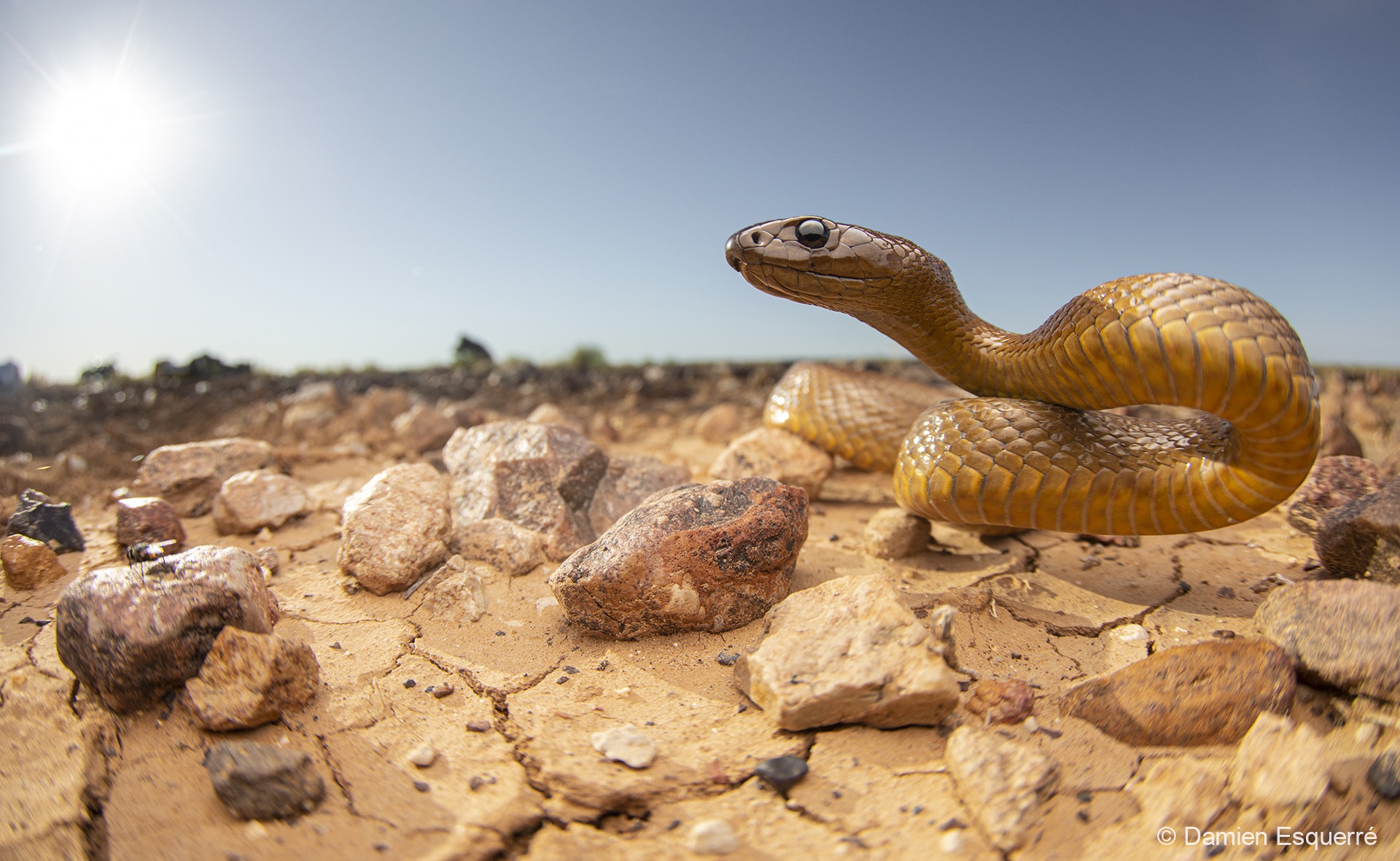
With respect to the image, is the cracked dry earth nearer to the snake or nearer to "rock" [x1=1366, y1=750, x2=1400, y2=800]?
"rock" [x1=1366, y1=750, x2=1400, y2=800]

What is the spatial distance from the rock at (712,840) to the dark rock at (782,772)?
20 cm

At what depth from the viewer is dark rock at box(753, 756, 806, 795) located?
1840 millimetres

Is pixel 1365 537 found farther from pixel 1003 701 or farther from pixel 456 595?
pixel 456 595

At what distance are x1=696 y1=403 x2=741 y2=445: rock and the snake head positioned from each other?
390cm

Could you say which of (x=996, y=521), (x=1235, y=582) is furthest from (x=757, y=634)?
(x=1235, y=582)

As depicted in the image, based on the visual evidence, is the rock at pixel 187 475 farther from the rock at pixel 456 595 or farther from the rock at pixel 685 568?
the rock at pixel 685 568

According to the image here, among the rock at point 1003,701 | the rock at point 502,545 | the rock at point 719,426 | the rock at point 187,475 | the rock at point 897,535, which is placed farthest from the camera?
the rock at point 719,426

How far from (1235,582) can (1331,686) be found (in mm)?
1336

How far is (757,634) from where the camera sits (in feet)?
8.79

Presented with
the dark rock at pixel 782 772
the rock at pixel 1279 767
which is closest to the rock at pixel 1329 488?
the rock at pixel 1279 767

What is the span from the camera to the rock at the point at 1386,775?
1700mm

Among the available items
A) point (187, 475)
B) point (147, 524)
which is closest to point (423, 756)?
point (147, 524)

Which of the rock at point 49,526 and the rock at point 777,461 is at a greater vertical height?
the rock at point 777,461

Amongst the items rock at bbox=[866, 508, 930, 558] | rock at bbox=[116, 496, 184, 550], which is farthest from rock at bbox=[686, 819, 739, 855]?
rock at bbox=[116, 496, 184, 550]
